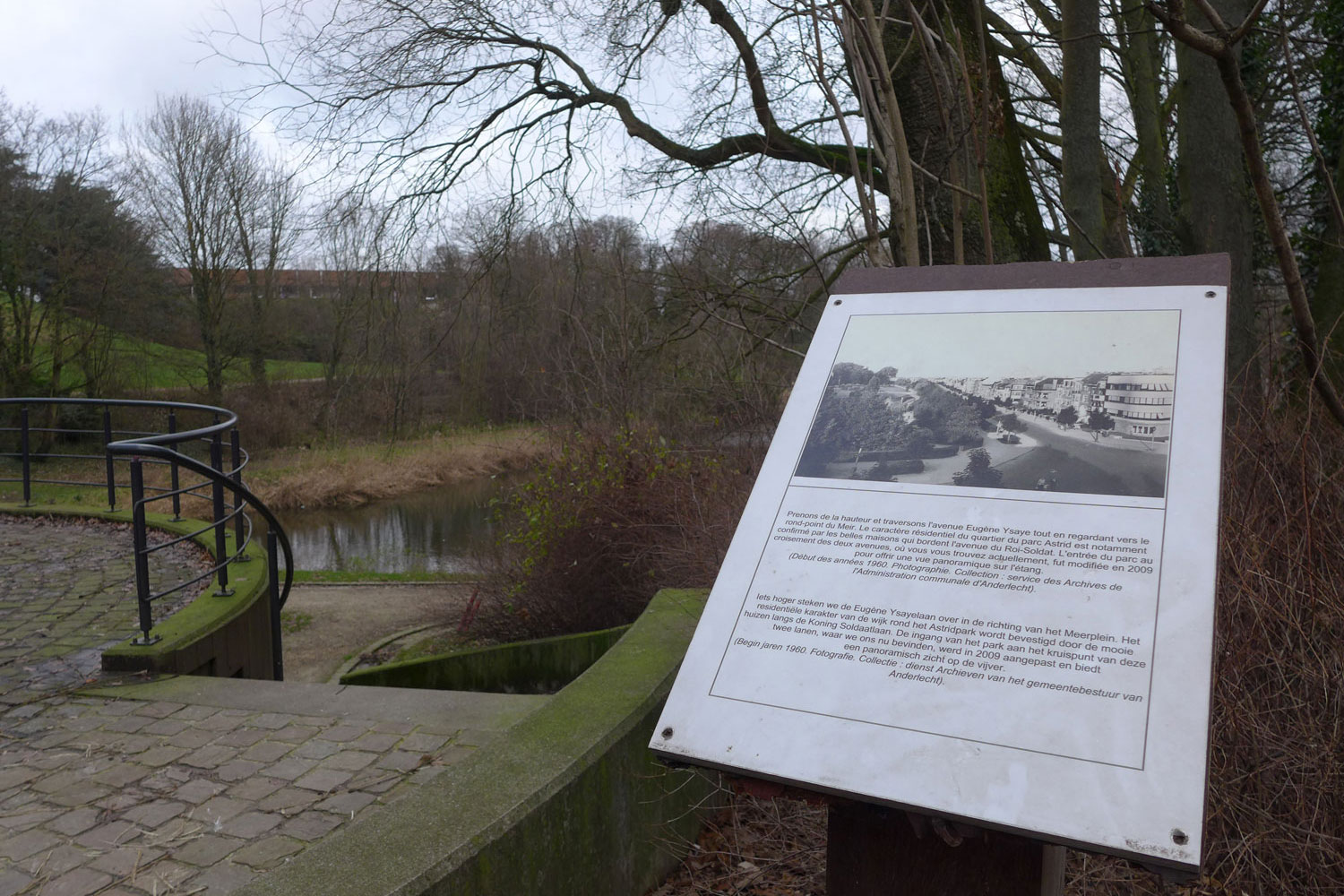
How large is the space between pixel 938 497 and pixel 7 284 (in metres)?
30.0

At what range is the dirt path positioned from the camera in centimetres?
1123

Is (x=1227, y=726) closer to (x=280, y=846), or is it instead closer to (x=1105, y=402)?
(x=1105, y=402)

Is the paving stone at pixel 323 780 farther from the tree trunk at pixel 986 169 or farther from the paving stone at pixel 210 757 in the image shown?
the tree trunk at pixel 986 169

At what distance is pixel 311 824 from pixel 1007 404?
2870 mm

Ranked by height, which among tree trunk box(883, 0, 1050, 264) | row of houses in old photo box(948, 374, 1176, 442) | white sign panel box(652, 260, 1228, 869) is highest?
tree trunk box(883, 0, 1050, 264)

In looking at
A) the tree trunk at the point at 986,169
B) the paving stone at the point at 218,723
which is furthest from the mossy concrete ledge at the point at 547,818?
the tree trunk at the point at 986,169

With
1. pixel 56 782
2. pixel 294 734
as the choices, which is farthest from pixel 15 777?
pixel 294 734

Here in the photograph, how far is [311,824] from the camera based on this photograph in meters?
3.53

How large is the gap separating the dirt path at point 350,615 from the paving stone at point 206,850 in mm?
7280

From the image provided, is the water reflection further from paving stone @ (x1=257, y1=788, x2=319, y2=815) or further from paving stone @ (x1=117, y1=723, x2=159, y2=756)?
paving stone @ (x1=257, y1=788, x2=319, y2=815)

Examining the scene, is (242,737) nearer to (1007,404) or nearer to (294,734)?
(294,734)

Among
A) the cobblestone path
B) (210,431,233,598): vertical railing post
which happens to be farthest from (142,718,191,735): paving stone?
(210,431,233,598): vertical railing post

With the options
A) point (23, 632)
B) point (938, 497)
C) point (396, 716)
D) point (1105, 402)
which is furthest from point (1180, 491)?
point (23, 632)

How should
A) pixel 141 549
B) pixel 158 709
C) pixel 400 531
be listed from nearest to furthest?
1. pixel 158 709
2. pixel 141 549
3. pixel 400 531
